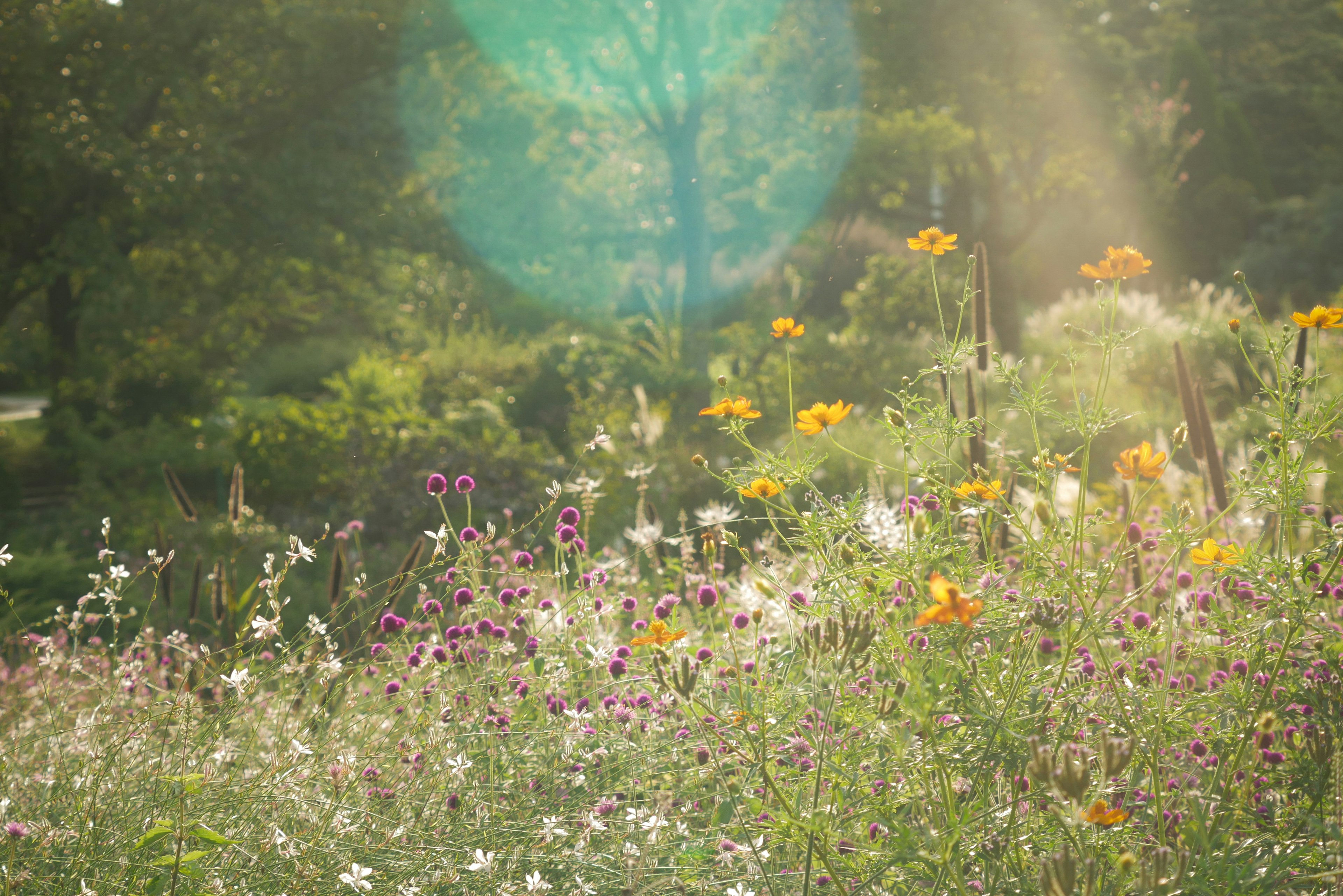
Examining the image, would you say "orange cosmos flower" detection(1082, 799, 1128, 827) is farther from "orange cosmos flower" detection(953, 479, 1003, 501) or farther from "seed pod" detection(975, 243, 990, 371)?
"seed pod" detection(975, 243, 990, 371)

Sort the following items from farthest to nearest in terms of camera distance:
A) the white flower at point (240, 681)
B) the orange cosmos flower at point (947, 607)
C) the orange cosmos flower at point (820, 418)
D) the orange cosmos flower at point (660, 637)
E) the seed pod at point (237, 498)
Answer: the seed pod at point (237, 498) < the white flower at point (240, 681) < the orange cosmos flower at point (820, 418) < the orange cosmos flower at point (660, 637) < the orange cosmos flower at point (947, 607)

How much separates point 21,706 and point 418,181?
10814mm

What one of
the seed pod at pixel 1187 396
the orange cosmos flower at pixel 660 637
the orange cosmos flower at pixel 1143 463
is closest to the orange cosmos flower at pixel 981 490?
the orange cosmos flower at pixel 1143 463

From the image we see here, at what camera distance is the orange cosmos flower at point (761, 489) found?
4.70 feet

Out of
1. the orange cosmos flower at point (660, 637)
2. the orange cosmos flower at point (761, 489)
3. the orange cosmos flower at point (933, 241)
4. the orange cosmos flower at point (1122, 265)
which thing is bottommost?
the orange cosmos flower at point (660, 637)

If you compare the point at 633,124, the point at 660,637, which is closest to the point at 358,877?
the point at 660,637

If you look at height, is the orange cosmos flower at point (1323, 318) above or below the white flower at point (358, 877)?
above

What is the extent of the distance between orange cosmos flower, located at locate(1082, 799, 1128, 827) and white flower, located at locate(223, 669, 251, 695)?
138 centimetres

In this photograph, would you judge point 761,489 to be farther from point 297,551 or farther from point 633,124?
point 633,124

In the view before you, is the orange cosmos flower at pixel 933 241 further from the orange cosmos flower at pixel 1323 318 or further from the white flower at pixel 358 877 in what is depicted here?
the white flower at pixel 358 877

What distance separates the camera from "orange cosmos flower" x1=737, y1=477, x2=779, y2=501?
1434mm

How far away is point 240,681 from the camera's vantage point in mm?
1598

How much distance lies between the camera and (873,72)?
14.1m

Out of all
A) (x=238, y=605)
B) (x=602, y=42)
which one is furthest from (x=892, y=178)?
(x=238, y=605)
